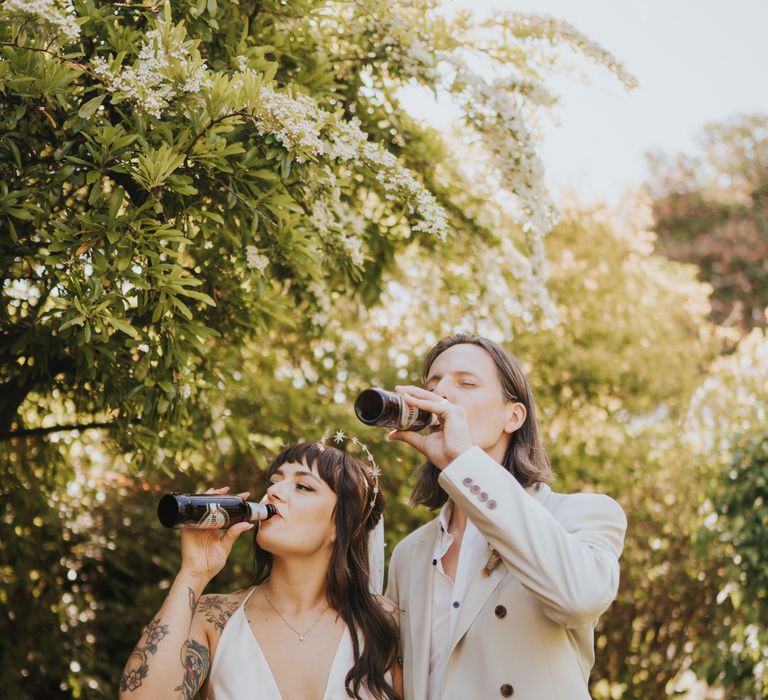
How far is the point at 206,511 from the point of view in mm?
2564

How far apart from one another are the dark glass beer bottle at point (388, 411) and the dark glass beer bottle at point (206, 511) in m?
0.49

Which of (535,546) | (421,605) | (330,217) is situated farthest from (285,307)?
(535,546)

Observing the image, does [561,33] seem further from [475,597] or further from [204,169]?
[475,597]

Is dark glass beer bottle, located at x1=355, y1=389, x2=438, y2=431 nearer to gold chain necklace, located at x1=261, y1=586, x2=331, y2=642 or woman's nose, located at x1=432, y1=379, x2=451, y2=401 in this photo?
woman's nose, located at x1=432, y1=379, x2=451, y2=401

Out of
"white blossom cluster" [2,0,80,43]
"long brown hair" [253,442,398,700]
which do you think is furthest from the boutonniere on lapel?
"white blossom cluster" [2,0,80,43]

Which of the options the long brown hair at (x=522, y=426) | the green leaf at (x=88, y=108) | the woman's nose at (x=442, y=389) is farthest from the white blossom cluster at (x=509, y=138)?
the green leaf at (x=88, y=108)

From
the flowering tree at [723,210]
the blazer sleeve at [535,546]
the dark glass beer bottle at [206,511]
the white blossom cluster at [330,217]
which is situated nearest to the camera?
the blazer sleeve at [535,546]

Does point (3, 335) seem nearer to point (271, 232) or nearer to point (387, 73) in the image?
point (271, 232)

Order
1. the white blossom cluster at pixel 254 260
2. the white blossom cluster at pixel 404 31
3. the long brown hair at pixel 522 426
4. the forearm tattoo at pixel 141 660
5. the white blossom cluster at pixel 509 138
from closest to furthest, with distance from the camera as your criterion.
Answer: the forearm tattoo at pixel 141 660 < the long brown hair at pixel 522 426 < the white blossom cluster at pixel 254 260 < the white blossom cluster at pixel 404 31 < the white blossom cluster at pixel 509 138

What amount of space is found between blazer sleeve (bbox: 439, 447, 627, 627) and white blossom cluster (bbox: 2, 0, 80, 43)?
1.57 meters

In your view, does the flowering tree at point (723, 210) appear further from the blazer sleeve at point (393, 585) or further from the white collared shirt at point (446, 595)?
the white collared shirt at point (446, 595)

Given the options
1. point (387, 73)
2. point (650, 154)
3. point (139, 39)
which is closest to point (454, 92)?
point (387, 73)

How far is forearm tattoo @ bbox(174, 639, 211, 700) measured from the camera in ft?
8.48

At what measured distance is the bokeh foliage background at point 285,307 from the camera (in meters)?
2.71
